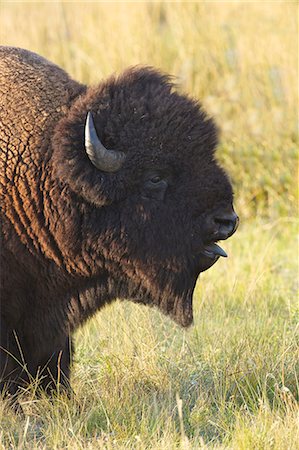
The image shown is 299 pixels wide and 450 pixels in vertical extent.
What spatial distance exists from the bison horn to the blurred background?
4.99 meters

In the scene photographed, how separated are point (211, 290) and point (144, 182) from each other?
7.37 feet

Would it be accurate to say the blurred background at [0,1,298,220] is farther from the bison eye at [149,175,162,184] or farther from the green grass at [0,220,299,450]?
the bison eye at [149,175,162,184]

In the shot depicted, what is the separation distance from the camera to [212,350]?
17.1 feet

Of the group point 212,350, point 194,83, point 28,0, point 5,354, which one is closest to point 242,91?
point 194,83

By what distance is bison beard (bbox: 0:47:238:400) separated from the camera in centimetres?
453

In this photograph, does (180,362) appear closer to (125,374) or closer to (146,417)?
(125,374)

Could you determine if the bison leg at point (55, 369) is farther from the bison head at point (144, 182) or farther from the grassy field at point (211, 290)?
the bison head at point (144, 182)

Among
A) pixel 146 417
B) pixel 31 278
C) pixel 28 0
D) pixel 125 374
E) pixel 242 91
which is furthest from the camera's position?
pixel 28 0

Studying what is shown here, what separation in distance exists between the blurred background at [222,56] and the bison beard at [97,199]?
15.6ft

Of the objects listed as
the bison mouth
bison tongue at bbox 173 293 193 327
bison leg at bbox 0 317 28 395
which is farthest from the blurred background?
bison leg at bbox 0 317 28 395

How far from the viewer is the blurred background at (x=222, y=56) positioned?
9828 millimetres

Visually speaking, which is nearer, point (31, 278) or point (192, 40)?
point (31, 278)

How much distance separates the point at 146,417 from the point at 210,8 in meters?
7.55

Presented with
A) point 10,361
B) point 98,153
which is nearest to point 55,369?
point 10,361
